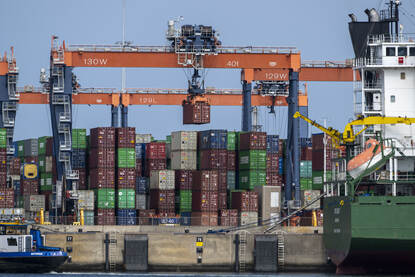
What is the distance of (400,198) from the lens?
62125mm

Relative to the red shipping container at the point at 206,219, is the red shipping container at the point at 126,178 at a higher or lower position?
higher

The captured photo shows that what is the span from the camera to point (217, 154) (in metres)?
76.9

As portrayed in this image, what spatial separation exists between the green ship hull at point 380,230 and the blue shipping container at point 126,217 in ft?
56.1

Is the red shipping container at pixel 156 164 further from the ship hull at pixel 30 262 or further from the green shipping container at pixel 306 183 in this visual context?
the ship hull at pixel 30 262

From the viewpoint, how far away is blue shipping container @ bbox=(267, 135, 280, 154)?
264 ft

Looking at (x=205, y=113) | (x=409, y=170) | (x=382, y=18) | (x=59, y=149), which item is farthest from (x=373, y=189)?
(x=59, y=149)

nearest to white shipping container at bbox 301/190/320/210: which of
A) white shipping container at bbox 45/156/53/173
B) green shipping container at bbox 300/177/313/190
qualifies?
green shipping container at bbox 300/177/313/190

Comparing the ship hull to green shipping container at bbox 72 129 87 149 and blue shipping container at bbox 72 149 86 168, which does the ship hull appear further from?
green shipping container at bbox 72 129 87 149

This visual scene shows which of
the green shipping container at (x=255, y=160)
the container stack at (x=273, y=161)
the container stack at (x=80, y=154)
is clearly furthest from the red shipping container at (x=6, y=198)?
the container stack at (x=273, y=161)

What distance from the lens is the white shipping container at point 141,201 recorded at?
78125mm

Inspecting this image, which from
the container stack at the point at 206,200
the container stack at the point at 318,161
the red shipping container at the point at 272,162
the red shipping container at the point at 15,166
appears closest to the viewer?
the container stack at the point at 206,200

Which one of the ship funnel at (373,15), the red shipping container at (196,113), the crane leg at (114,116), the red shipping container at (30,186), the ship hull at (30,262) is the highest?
the ship funnel at (373,15)

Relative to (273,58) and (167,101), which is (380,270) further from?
(167,101)

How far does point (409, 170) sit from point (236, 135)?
56.9 ft
